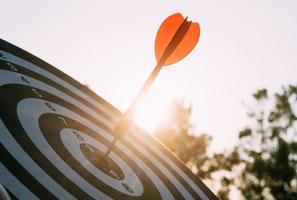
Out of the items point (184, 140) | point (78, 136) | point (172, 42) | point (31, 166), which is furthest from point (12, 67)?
point (184, 140)

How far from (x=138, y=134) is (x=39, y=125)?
8.29 ft

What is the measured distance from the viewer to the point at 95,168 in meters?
4.39

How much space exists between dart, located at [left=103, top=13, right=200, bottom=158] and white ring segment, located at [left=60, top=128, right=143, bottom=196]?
2.80 feet

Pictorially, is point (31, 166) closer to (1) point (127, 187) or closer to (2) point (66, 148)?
(2) point (66, 148)

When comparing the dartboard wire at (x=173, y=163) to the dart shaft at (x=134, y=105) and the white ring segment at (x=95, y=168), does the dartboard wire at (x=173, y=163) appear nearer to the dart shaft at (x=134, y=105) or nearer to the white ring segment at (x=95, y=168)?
the white ring segment at (x=95, y=168)

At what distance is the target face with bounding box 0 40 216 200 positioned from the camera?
139 inches

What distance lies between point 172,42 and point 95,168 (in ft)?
5.20

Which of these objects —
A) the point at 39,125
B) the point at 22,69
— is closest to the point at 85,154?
the point at 39,125

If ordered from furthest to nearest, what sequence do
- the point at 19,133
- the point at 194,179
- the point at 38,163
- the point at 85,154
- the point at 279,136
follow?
the point at 279,136 → the point at 194,179 → the point at 85,154 → the point at 19,133 → the point at 38,163

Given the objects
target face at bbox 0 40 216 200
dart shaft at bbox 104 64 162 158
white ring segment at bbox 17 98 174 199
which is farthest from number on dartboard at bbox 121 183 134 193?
dart shaft at bbox 104 64 162 158

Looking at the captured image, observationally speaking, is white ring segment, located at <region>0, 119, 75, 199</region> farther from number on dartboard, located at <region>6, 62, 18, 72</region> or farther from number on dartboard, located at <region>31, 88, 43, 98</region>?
number on dartboard, located at <region>6, 62, 18, 72</region>

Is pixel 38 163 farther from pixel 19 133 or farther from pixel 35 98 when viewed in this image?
pixel 35 98

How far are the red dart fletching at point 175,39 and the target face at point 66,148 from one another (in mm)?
1319

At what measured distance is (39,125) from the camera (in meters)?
4.43
